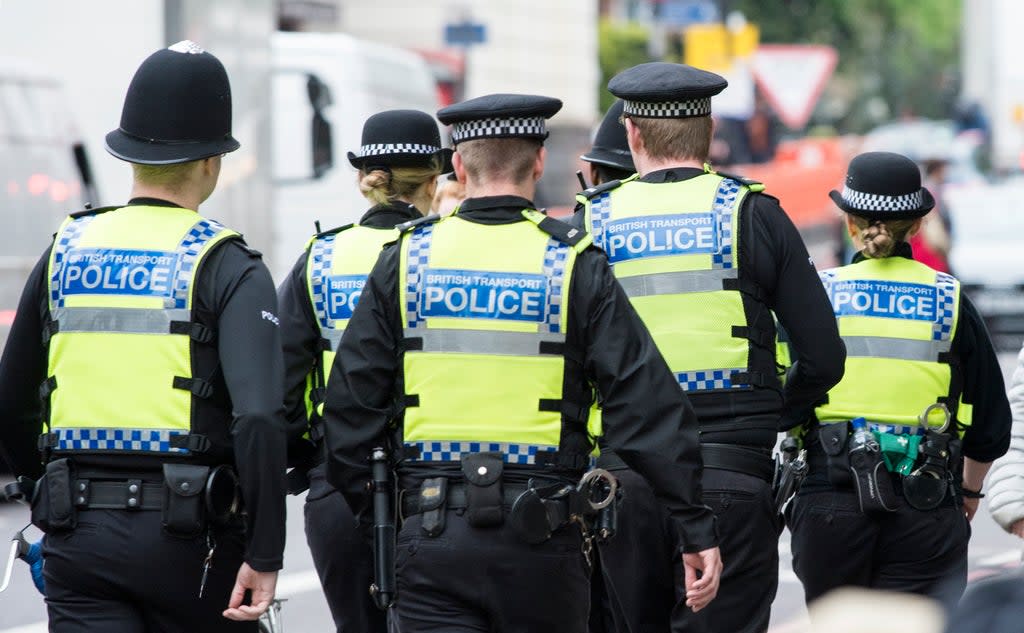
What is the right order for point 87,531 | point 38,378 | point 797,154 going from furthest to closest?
point 797,154
point 38,378
point 87,531

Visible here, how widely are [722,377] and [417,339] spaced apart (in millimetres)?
1025

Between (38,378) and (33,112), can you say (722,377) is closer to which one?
(38,378)

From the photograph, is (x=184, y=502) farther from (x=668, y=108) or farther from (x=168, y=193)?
(x=668, y=108)

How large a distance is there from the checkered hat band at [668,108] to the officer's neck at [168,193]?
4.40ft

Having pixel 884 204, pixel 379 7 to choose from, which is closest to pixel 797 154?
pixel 379 7

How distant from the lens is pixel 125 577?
14.8ft

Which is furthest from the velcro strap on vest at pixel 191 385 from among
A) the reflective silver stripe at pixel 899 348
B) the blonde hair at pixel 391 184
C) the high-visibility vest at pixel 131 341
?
the reflective silver stripe at pixel 899 348

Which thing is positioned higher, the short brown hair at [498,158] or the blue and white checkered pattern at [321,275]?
the short brown hair at [498,158]

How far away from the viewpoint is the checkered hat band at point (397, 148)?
247 inches

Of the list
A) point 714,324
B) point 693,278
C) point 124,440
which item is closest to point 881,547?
point 714,324

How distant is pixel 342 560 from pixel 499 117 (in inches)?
64.0

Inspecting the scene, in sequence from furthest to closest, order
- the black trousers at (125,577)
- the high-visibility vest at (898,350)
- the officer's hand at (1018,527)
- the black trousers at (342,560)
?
the high-visibility vest at (898,350) → the black trousers at (342,560) → the officer's hand at (1018,527) → the black trousers at (125,577)

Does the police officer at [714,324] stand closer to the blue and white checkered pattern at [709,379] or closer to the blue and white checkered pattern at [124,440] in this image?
the blue and white checkered pattern at [709,379]

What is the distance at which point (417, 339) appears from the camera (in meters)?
4.77
